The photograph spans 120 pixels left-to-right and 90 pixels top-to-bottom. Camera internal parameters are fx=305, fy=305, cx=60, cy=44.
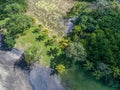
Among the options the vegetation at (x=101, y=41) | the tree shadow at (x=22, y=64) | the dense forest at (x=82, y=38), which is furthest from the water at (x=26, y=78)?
the vegetation at (x=101, y=41)

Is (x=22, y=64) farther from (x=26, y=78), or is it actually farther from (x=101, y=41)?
(x=101, y=41)

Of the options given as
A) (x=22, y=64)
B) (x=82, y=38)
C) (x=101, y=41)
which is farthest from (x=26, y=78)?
(x=101, y=41)

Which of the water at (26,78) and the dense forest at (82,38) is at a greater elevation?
the dense forest at (82,38)

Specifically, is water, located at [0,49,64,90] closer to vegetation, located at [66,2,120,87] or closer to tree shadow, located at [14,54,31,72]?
tree shadow, located at [14,54,31,72]

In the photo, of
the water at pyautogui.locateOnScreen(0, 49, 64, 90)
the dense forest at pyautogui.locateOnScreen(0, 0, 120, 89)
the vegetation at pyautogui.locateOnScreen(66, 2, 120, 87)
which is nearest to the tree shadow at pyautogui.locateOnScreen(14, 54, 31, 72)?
the water at pyautogui.locateOnScreen(0, 49, 64, 90)

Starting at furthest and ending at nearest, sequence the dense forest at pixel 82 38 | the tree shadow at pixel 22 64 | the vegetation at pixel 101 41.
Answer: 1. the tree shadow at pixel 22 64
2. the dense forest at pixel 82 38
3. the vegetation at pixel 101 41

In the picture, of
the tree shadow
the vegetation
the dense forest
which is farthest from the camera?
the tree shadow

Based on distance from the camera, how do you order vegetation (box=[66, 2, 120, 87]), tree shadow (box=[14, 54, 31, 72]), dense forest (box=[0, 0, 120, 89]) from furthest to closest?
tree shadow (box=[14, 54, 31, 72]), dense forest (box=[0, 0, 120, 89]), vegetation (box=[66, 2, 120, 87])

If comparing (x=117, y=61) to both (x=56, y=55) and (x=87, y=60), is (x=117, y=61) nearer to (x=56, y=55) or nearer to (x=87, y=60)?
(x=87, y=60)

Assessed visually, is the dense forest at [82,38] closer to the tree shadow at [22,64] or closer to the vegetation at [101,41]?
the vegetation at [101,41]

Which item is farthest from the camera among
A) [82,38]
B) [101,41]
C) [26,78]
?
[82,38]
